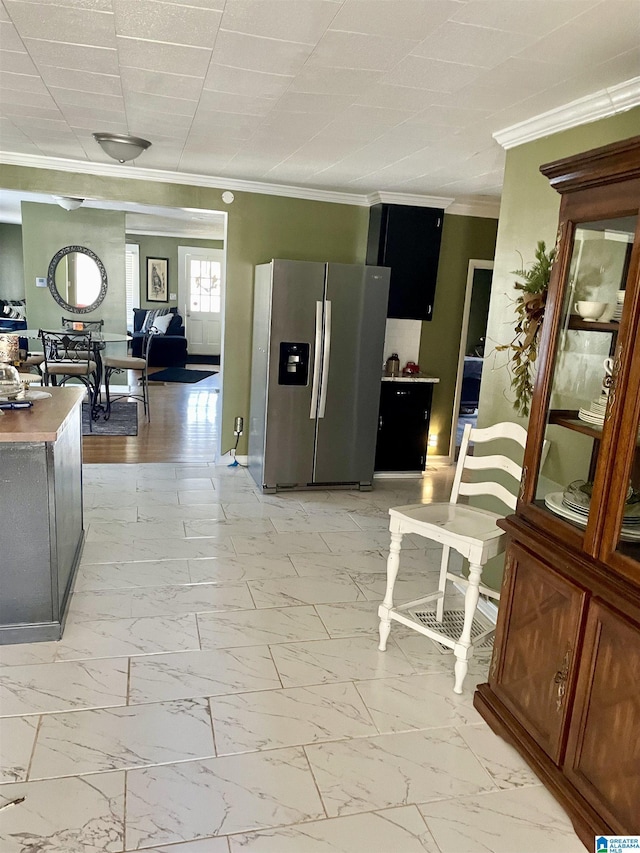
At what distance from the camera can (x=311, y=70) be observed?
7.92 feet

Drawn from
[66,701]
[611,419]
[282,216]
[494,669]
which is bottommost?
[66,701]

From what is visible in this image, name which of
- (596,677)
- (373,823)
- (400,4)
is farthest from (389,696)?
(400,4)

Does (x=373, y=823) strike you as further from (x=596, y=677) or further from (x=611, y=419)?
(x=611, y=419)

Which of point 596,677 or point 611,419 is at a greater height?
point 611,419

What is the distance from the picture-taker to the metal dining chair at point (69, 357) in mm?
6660

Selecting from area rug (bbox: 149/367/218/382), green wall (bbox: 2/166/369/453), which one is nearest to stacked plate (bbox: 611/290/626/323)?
green wall (bbox: 2/166/369/453)

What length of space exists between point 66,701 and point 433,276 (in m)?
4.24

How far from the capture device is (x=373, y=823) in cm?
189

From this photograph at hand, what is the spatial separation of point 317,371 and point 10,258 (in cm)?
1052

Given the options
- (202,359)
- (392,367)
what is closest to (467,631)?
(392,367)

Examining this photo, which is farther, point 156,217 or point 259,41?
point 156,217

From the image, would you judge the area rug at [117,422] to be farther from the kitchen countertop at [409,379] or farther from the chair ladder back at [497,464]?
the chair ladder back at [497,464]

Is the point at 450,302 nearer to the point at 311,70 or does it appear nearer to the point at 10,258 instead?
the point at 311,70

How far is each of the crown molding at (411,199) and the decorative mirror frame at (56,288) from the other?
15.5ft
